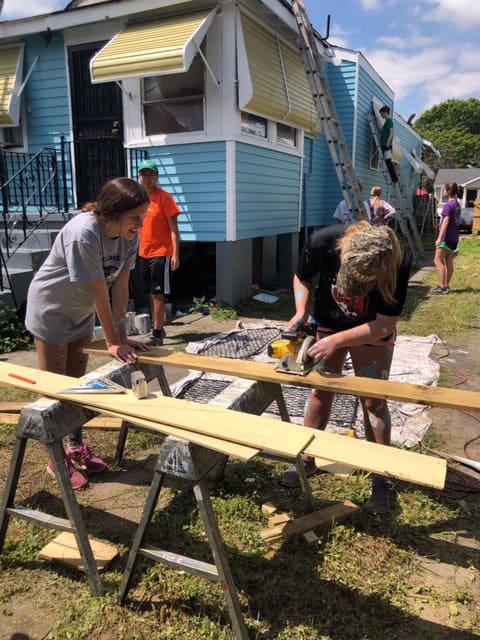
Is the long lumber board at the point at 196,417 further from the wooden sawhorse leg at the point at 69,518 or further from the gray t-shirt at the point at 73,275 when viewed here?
the gray t-shirt at the point at 73,275

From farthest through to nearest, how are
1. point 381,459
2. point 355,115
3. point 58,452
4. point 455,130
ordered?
1. point 455,130
2. point 355,115
3. point 58,452
4. point 381,459

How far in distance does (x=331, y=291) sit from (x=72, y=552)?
188cm

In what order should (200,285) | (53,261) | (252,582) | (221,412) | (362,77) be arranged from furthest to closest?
(362,77)
(200,285)
(53,261)
(252,582)
(221,412)

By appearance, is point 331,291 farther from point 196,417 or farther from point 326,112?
point 326,112

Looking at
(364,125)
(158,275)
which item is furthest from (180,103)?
(364,125)

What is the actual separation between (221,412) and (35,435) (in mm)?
820

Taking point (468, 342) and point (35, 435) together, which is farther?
point (468, 342)

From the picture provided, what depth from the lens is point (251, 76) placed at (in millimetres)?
7371

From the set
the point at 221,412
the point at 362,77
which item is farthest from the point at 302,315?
the point at 362,77

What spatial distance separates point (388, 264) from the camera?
7.53 feet

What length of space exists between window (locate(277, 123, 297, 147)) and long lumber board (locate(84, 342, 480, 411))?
7605 millimetres

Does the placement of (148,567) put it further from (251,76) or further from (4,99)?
(4,99)

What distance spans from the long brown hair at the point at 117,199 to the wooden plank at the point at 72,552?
1.58 m

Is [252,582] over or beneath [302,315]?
beneath
